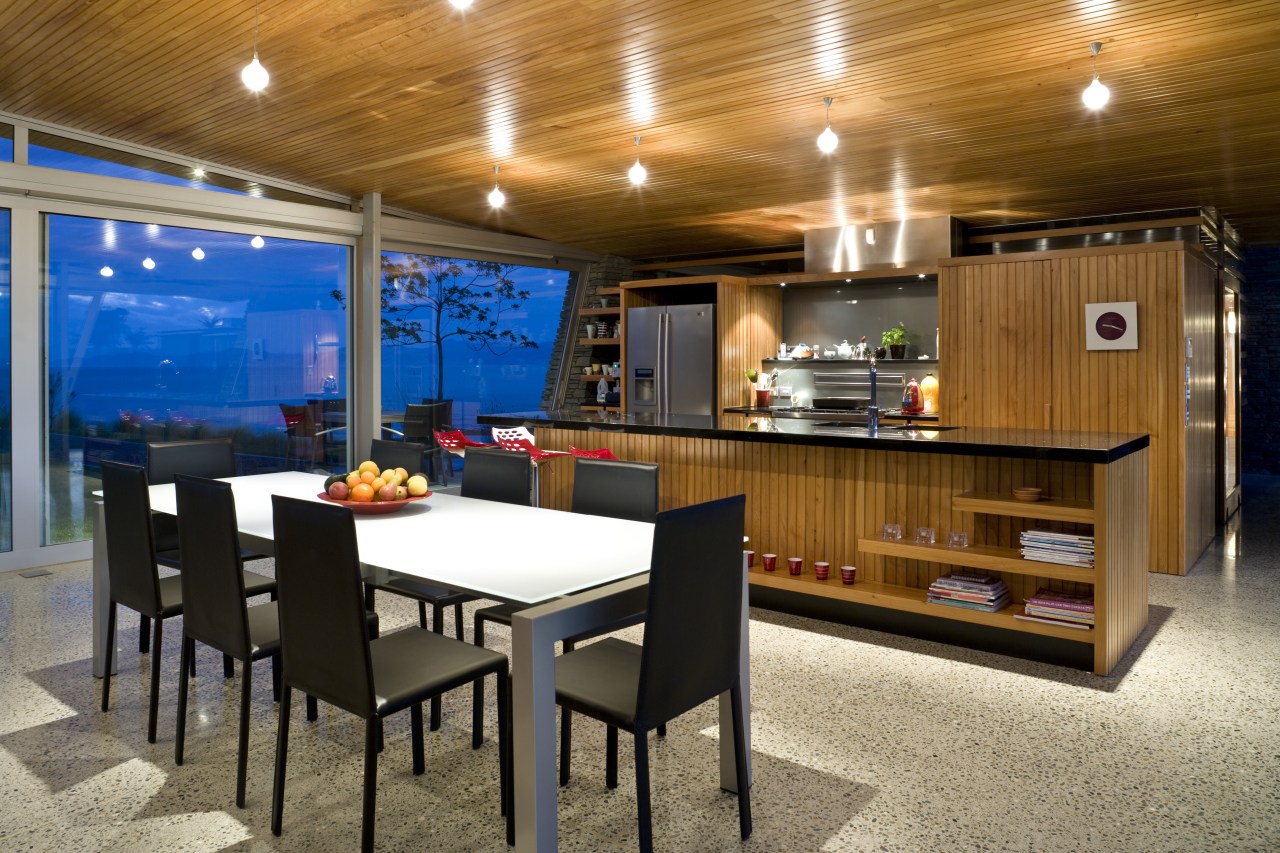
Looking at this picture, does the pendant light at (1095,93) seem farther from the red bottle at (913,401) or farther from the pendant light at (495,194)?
the pendant light at (495,194)

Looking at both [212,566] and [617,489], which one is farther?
[617,489]

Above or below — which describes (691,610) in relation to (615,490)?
below

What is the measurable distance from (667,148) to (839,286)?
130 inches

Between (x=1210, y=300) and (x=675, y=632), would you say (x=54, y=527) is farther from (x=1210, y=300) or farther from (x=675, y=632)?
(x=1210, y=300)

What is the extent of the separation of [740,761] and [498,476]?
6.34ft

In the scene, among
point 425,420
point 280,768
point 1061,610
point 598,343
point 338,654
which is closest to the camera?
point 338,654

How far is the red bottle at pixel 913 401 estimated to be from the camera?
21.9 feet

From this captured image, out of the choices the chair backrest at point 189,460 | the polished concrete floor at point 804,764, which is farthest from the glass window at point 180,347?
the polished concrete floor at point 804,764

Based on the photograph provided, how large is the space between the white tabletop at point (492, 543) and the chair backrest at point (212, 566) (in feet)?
0.61

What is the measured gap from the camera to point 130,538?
3127 millimetres

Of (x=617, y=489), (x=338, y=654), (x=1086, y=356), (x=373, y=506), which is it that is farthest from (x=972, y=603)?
(x=338, y=654)

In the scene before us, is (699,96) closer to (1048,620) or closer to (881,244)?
(1048,620)

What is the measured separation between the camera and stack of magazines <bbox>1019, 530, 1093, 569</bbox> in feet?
12.2

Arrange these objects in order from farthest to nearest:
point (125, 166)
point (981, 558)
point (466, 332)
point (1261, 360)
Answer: point (1261, 360)
point (466, 332)
point (125, 166)
point (981, 558)
